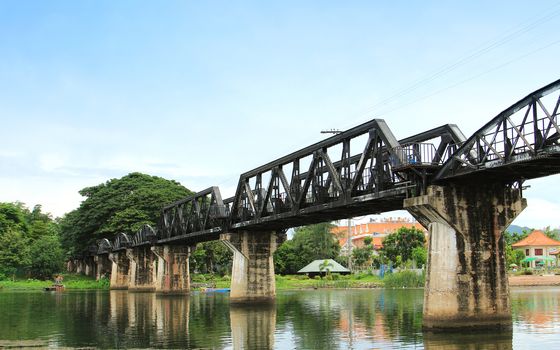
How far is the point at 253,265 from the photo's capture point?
2443 inches

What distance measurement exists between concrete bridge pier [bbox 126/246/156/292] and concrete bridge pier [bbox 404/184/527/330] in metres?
78.5

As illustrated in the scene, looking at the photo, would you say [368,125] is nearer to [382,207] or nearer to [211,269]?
[382,207]

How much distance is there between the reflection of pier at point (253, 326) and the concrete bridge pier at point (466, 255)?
8991 millimetres

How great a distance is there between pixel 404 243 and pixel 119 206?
6075cm

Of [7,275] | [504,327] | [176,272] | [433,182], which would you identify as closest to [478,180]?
[433,182]

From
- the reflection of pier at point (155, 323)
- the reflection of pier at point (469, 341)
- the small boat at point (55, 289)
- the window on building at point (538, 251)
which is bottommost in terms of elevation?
the small boat at point (55, 289)

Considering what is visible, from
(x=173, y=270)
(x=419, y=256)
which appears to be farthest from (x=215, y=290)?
(x=419, y=256)

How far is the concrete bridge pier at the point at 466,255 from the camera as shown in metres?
33.7

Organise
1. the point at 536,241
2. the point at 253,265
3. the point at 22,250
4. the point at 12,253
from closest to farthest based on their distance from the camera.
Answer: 1. the point at 253,265
2. the point at 12,253
3. the point at 22,250
4. the point at 536,241

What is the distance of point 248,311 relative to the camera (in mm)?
56188

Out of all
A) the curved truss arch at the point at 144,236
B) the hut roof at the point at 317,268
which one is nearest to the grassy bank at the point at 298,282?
the hut roof at the point at 317,268

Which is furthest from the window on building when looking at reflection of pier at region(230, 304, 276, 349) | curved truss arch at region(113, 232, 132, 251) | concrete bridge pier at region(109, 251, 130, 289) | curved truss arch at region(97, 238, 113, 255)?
reflection of pier at region(230, 304, 276, 349)

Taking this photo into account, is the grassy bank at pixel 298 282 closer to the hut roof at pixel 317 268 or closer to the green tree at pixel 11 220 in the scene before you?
the hut roof at pixel 317 268

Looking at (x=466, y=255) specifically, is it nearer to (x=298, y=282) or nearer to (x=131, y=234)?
(x=131, y=234)
